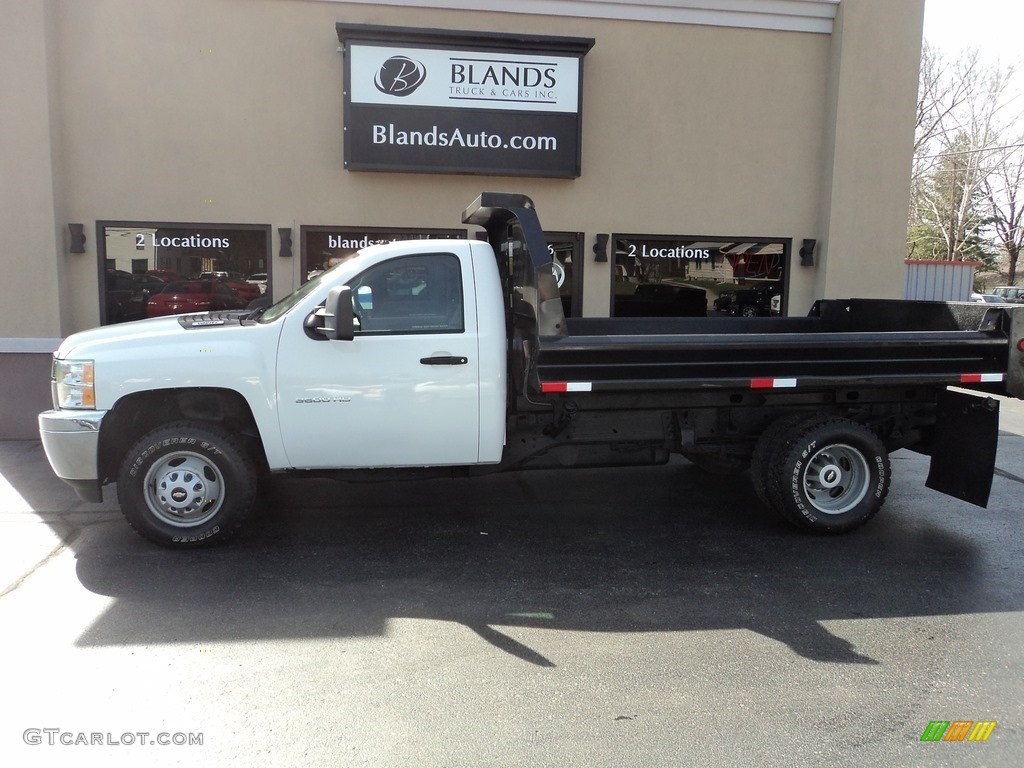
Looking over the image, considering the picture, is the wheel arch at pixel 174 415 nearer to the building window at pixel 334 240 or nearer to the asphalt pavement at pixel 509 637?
the asphalt pavement at pixel 509 637

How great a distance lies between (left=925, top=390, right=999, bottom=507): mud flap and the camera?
20.3ft

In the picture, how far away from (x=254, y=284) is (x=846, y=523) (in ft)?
22.4

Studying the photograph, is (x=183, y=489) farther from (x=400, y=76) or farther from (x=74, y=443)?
(x=400, y=76)

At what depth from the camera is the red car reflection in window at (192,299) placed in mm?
9477

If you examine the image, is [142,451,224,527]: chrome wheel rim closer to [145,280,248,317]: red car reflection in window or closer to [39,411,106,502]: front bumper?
[39,411,106,502]: front bumper

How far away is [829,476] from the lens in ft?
20.5

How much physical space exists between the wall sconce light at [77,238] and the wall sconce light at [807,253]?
28.0 feet

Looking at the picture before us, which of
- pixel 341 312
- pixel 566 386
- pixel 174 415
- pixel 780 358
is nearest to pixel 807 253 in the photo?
pixel 780 358

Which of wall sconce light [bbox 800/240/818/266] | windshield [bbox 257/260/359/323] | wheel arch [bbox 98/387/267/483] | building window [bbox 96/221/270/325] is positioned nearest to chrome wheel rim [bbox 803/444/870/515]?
windshield [bbox 257/260/359/323]

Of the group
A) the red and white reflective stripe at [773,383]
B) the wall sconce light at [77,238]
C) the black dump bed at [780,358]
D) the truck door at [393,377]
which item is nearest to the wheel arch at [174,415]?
the truck door at [393,377]

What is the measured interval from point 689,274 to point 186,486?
6788 millimetres

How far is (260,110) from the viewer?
9.46 metres

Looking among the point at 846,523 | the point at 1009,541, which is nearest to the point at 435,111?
the point at 846,523

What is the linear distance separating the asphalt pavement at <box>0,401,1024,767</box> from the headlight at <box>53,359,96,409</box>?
1056 mm
